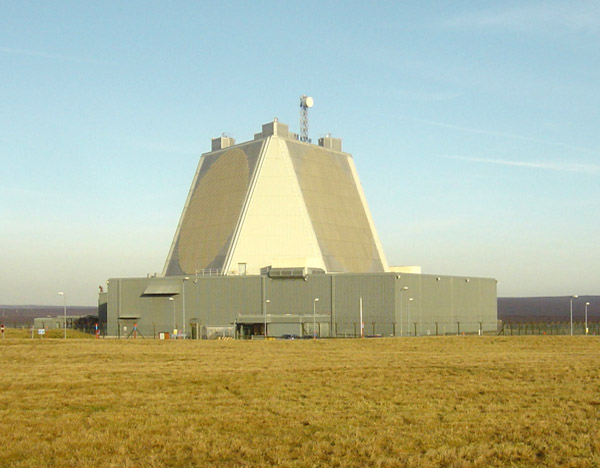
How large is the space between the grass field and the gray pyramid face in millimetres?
42932

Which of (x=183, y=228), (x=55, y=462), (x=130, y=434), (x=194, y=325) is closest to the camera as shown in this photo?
(x=55, y=462)

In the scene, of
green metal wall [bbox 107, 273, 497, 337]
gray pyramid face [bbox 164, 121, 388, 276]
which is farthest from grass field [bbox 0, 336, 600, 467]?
gray pyramid face [bbox 164, 121, 388, 276]

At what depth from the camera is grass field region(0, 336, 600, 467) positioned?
1594 cm

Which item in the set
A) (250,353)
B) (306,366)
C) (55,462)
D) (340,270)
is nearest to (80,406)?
(55,462)

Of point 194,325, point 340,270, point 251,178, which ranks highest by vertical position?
point 251,178

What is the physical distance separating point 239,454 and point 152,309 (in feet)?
224

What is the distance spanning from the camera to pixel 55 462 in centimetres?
1547

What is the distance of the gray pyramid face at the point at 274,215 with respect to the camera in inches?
3278

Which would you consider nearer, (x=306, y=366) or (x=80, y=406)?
(x=80, y=406)

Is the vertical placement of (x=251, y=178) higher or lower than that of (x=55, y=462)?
higher

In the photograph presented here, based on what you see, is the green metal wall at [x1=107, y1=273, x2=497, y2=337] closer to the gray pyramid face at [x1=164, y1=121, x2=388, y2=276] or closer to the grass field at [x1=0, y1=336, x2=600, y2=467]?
the gray pyramid face at [x1=164, y1=121, x2=388, y2=276]

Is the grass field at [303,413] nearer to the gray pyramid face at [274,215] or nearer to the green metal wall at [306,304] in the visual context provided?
the green metal wall at [306,304]

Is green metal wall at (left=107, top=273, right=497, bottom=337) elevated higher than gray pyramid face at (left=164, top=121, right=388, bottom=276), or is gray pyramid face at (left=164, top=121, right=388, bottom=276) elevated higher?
gray pyramid face at (left=164, top=121, right=388, bottom=276)

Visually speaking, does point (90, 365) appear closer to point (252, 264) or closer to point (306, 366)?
point (306, 366)
